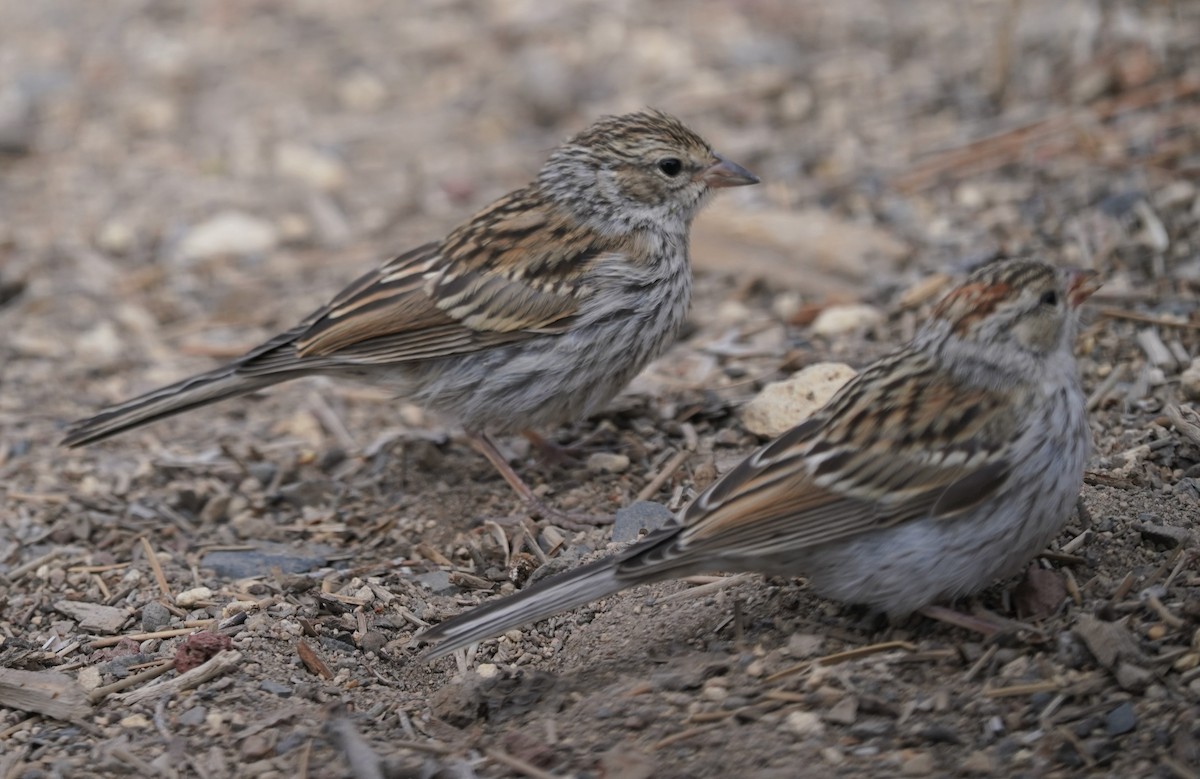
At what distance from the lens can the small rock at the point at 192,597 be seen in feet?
16.9

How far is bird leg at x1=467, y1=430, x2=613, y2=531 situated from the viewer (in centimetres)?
560

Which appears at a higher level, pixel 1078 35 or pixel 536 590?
pixel 1078 35

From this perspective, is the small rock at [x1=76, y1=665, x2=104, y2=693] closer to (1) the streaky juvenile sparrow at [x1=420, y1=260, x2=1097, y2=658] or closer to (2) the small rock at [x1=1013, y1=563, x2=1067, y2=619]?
(1) the streaky juvenile sparrow at [x1=420, y1=260, x2=1097, y2=658]

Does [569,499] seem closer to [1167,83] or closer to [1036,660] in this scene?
[1036,660]

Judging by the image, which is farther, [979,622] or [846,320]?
[846,320]

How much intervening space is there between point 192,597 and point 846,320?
320 cm

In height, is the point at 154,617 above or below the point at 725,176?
below

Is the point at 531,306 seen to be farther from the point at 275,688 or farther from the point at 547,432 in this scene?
the point at 275,688

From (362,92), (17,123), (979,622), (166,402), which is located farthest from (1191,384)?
(17,123)

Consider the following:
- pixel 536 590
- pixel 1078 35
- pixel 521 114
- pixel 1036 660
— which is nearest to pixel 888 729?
pixel 1036 660

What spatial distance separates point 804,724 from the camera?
157 inches

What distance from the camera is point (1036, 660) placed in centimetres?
410

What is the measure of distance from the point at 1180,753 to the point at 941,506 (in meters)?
0.91

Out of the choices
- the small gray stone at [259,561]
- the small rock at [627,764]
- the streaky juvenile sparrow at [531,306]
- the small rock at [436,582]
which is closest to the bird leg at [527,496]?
the streaky juvenile sparrow at [531,306]
